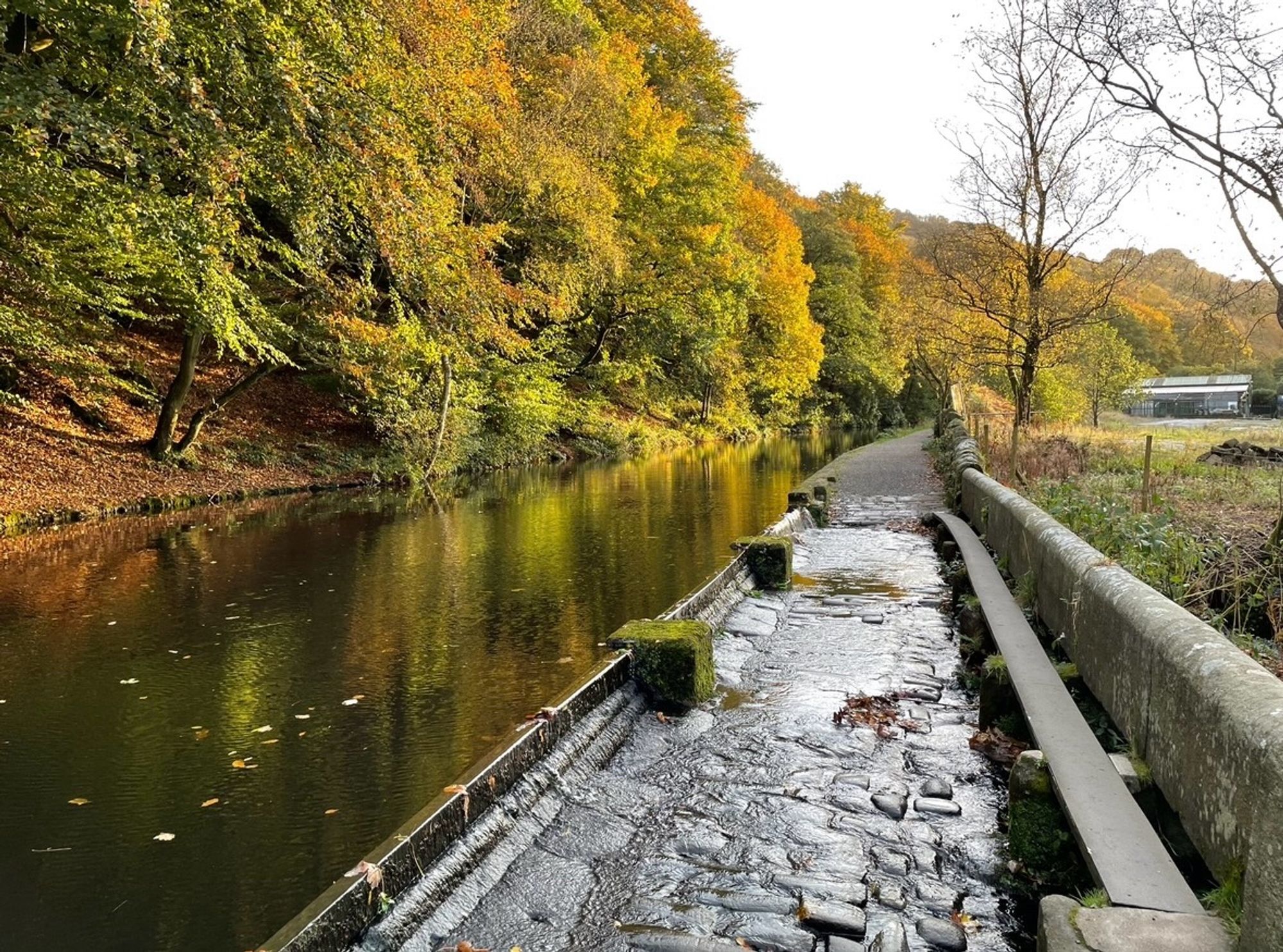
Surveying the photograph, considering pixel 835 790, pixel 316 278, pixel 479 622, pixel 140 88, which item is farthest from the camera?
pixel 316 278

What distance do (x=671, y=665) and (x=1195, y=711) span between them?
3635 mm

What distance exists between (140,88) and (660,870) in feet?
36.2

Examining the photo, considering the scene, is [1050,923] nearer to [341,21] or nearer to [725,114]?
[341,21]

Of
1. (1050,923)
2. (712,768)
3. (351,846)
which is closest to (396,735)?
(351,846)

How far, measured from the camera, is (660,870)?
399 cm

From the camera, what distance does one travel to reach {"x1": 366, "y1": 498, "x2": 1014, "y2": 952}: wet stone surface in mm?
3465

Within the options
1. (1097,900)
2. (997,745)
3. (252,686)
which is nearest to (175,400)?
(252,686)

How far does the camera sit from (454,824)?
383 cm

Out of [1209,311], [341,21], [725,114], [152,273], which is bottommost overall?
[1209,311]

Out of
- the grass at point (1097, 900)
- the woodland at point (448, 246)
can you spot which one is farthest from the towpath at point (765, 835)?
the woodland at point (448, 246)

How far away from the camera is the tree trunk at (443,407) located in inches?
→ 796

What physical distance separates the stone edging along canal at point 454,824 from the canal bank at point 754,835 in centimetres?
3

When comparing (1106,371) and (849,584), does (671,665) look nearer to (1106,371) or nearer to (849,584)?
(849,584)

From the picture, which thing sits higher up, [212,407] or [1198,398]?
[1198,398]
